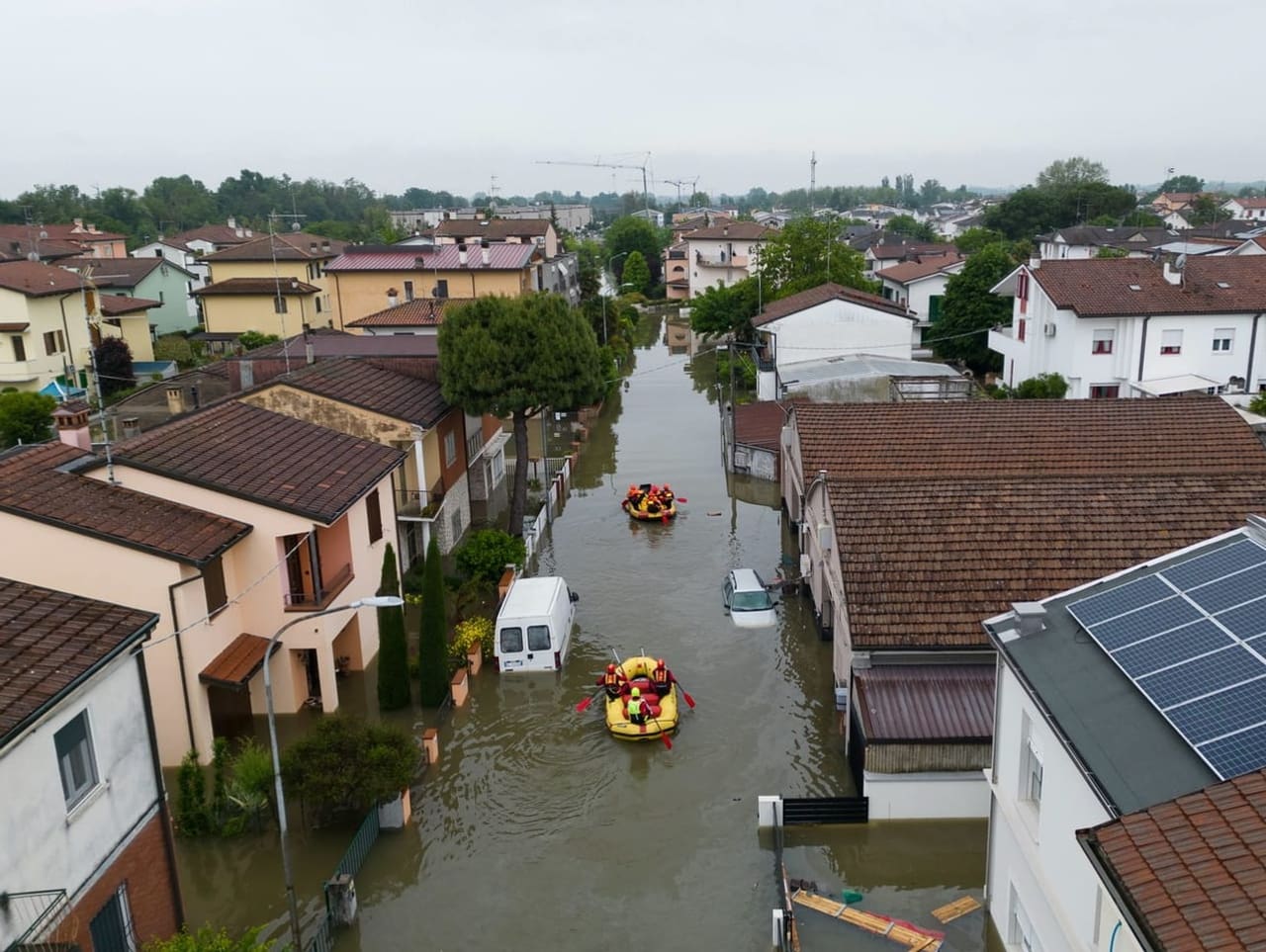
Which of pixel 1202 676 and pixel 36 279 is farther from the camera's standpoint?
pixel 36 279

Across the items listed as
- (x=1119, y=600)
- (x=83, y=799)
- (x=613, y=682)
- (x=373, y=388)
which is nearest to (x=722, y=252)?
(x=373, y=388)

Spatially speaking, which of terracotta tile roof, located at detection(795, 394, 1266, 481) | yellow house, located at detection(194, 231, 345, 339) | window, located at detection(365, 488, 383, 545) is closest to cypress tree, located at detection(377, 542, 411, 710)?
window, located at detection(365, 488, 383, 545)

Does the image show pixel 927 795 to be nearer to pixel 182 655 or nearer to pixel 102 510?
pixel 182 655

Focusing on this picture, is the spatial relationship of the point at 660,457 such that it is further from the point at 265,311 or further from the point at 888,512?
the point at 265,311

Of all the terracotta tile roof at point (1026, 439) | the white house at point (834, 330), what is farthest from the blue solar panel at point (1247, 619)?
the white house at point (834, 330)

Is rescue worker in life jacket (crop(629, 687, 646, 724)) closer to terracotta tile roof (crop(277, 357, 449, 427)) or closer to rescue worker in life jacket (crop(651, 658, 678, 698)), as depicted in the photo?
rescue worker in life jacket (crop(651, 658, 678, 698))
